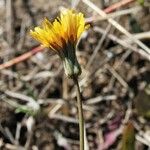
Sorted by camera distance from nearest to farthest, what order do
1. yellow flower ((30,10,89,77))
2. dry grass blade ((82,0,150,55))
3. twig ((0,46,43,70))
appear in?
yellow flower ((30,10,89,77)), dry grass blade ((82,0,150,55)), twig ((0,46,43,70))

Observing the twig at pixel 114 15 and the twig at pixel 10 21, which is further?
the twig at pixel 10 21

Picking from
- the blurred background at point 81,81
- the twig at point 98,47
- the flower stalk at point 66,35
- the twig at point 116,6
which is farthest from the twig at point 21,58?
the flower stalk at point 66,35

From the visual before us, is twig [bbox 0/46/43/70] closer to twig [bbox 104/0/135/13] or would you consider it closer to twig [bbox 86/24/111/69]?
twig [bbox 86/24/111/69]

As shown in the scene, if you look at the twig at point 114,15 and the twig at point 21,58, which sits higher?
the twig at point 114,15

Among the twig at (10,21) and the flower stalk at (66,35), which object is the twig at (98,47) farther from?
the flower stalk at (66,35)

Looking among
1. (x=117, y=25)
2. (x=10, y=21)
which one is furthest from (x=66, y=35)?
(x=10, y=21)

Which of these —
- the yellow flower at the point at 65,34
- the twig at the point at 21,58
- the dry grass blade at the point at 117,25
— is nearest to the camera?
the yellow flower at the point at 65,34

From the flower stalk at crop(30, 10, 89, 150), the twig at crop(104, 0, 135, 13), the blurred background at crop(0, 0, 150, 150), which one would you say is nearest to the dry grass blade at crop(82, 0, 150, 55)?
the blurred background at crop(0, 0, 150, 150)

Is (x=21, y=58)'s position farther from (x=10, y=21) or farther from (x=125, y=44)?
(x=125, y=44)

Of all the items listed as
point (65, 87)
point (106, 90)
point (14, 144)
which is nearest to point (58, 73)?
point (65, 87)
